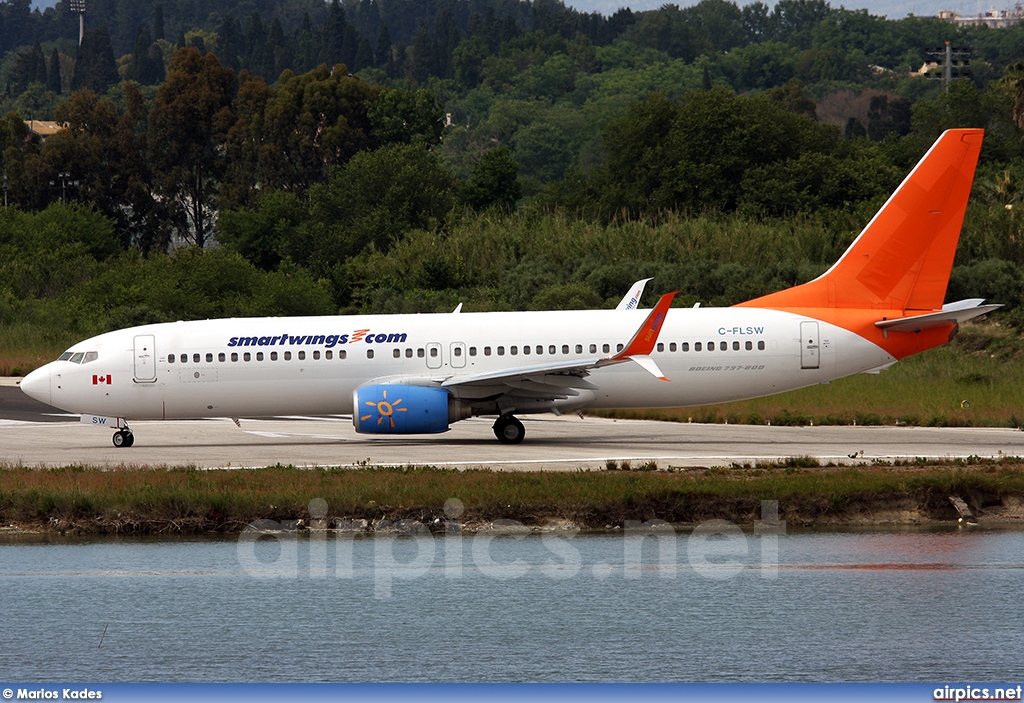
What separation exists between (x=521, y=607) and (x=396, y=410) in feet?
46.5

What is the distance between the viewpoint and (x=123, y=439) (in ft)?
116

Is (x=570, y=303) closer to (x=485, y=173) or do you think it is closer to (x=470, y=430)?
(x=470, y=430)

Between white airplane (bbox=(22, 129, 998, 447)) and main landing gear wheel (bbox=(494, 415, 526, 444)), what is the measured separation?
0.04 m

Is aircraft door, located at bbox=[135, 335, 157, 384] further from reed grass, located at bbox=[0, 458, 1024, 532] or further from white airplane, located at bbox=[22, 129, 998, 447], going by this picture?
reed grass, located at bbox=[0, 458, 1024, 532]

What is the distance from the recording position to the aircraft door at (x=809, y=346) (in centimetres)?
3456

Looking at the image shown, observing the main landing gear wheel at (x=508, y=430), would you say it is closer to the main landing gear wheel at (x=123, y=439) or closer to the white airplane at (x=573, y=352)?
the white airplane at (x=573, y=352)

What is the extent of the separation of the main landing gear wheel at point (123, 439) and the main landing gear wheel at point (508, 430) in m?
8.94

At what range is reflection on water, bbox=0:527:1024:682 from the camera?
16.6 m

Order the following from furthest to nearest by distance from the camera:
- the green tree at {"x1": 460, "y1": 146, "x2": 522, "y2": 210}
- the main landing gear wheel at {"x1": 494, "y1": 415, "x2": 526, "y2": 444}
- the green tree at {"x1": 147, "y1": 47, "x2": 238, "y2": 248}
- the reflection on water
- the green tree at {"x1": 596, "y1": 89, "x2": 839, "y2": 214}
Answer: the green tree at {"x1": 147, "y1": 47, "x2": 238, "y2": 248}
the green tree at {"x1": 460, "y1": 146, "x2": 522, "y2": 210}
the green tree at {"x1": 596, "y1": 89, "x2": 839, "y2": 214}
the main landing gear wheel at {"x1": 494, "y1": 415, "x2": 526, "y2": 444}
the reflection on water

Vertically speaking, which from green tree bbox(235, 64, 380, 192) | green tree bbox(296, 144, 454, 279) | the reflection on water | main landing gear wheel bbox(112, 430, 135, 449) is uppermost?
green tree bbox(235, 64, 380, 192)

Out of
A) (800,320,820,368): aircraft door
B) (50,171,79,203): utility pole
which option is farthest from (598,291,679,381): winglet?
(50,171,79,203): utility pole

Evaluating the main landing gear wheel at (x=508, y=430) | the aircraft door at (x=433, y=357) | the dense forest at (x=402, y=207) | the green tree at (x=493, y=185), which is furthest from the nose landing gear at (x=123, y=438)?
the green tree at (x=493, y=185)

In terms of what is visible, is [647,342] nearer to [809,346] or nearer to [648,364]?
[648,364]

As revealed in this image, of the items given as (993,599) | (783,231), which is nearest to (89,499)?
(993,599)
